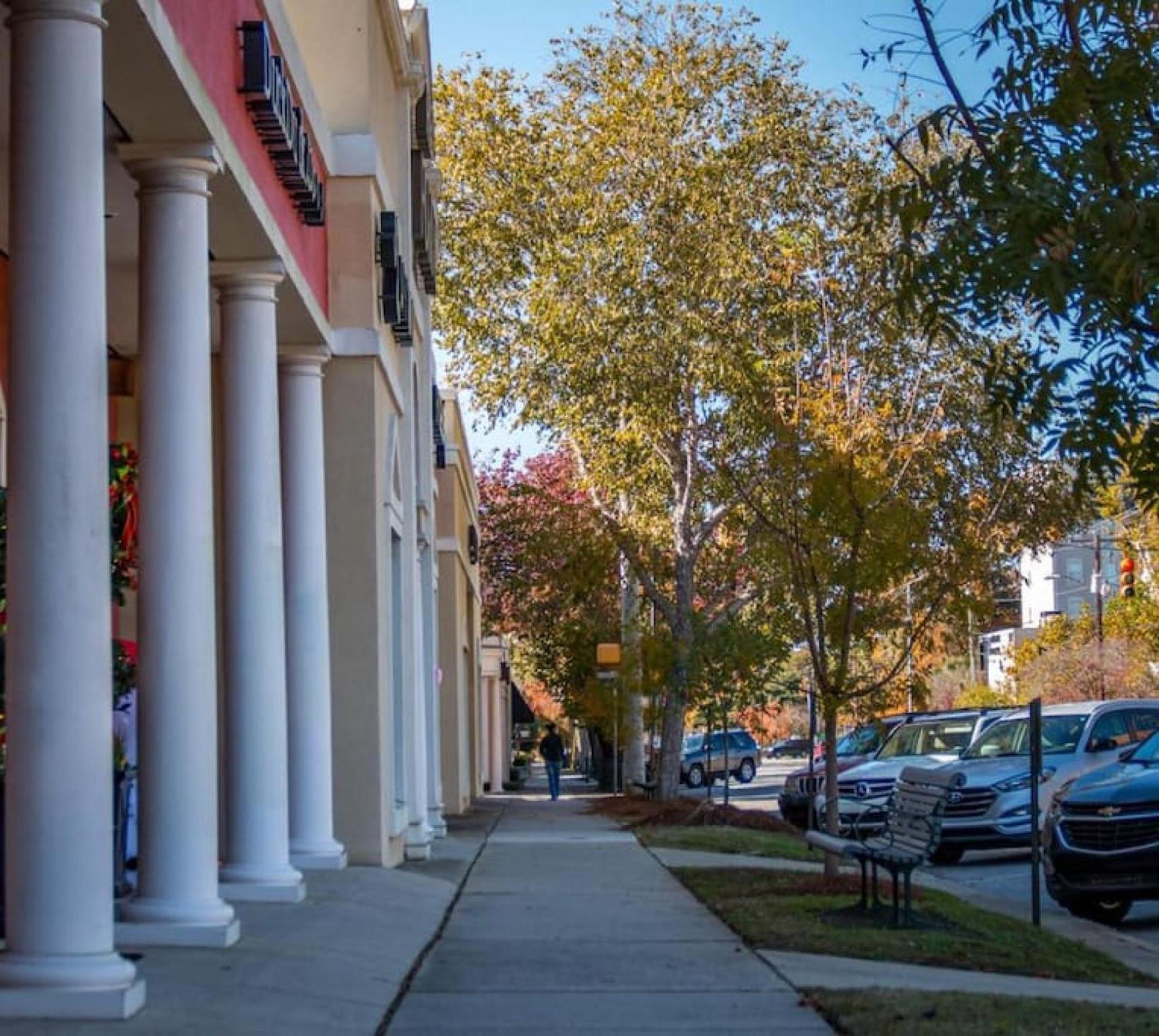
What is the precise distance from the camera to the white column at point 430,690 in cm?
2200

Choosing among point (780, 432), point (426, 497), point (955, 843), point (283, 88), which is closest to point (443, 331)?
point (426, 497)

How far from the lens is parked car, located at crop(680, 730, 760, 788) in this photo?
51.2 meters

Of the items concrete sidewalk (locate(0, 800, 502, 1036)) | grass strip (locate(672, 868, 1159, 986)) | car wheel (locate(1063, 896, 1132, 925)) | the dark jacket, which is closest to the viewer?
concrete sidewalk (locate(0, 800, 502, 1036))

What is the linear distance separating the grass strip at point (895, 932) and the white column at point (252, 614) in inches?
122

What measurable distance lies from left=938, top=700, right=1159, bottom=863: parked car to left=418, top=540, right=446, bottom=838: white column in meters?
5.92

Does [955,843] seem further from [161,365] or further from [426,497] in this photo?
[161,365]

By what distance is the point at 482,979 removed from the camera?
9.92 metres

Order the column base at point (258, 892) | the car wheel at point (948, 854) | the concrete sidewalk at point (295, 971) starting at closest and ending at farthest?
the concrete sidewalk at point (295, 971) < the column base at point (258, 892) < the car wheel at point (948, 854)

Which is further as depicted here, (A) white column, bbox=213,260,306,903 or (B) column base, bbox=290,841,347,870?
(B) column base, bbox=290,841,347,870

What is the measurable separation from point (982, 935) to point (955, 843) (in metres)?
9.56

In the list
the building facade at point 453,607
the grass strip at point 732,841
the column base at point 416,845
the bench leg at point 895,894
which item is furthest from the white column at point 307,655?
the building facade at point 453,607

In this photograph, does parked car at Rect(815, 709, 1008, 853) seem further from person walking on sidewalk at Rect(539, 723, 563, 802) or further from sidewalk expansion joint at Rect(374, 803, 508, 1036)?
person walking on sidewalk at Rect(539, 723, 563, 802)

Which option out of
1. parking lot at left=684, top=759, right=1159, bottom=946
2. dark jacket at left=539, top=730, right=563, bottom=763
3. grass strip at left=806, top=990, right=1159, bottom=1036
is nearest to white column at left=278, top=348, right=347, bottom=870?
grass strip at left=806, top=990, right=1159, bottom=1036

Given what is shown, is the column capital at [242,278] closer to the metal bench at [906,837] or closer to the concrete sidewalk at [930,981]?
the concrete sidewalk at [930,981]
